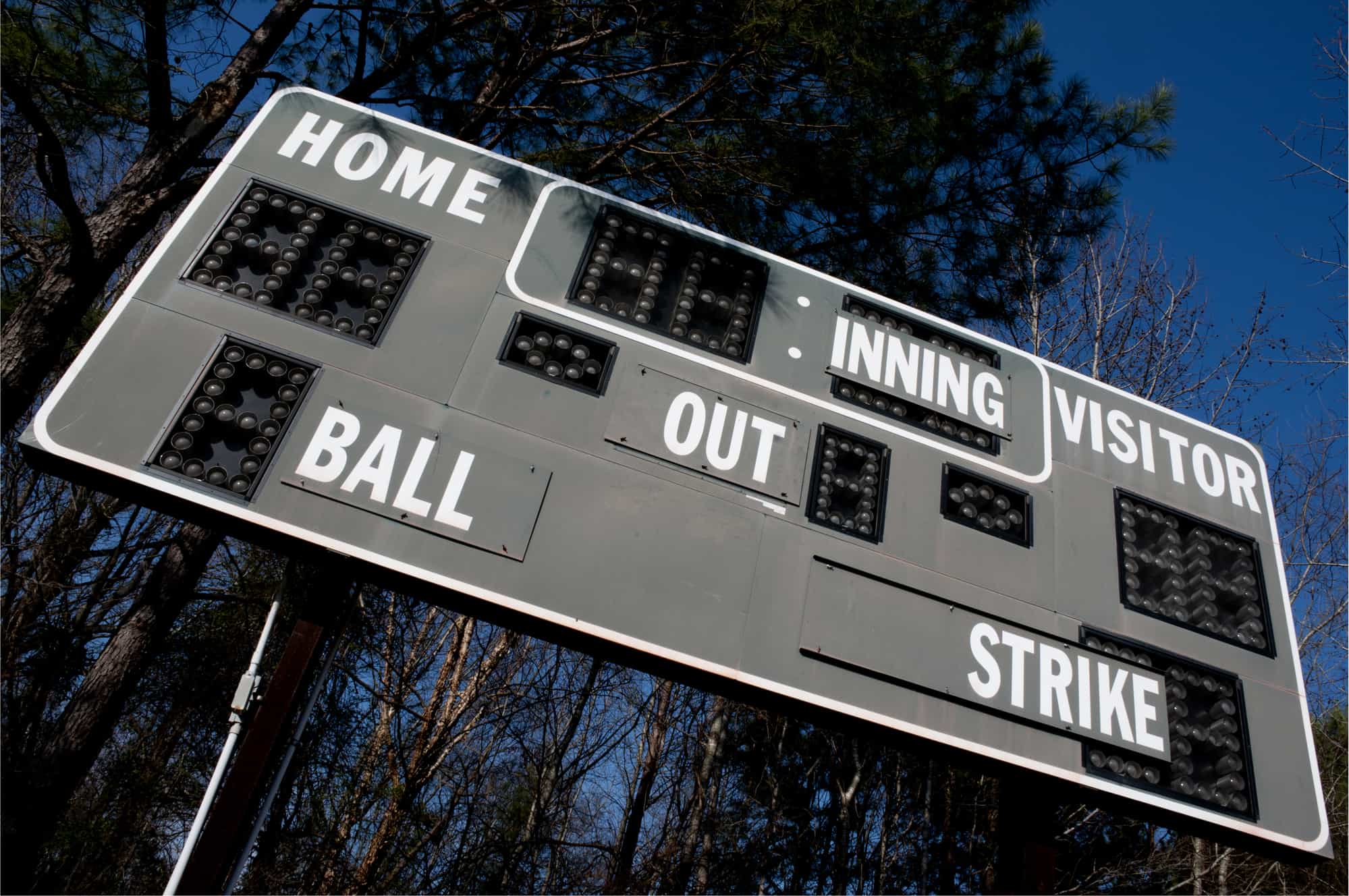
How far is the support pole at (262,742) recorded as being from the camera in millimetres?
3213

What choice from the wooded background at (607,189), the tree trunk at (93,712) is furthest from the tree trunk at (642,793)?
the tree trunk at (93,712)

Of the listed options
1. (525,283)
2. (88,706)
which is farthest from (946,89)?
(88,706)

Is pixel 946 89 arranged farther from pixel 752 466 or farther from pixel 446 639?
pixel 446 639

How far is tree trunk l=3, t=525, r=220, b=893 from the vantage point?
650 centimetres

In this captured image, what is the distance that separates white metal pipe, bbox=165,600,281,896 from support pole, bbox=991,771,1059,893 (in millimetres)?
2880

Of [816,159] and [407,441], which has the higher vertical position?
[816,159]

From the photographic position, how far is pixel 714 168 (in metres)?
6.93

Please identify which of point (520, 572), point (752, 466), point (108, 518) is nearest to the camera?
point (520, 572)

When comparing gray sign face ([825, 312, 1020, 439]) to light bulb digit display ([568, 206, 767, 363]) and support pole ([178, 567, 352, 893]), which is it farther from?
support pole ([178, 567, 352, 893])

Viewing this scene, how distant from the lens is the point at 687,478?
4.12 m

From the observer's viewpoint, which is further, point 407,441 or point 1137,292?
point 1137,292

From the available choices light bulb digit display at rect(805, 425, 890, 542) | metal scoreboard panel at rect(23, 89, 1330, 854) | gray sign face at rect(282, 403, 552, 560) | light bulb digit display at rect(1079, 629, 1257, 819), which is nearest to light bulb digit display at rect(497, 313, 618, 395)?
metal scoreboard panel at rect(23, 89, 1330, 854)

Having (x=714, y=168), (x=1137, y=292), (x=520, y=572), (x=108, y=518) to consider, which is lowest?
(x=520, y=572)

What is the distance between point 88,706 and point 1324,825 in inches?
275
